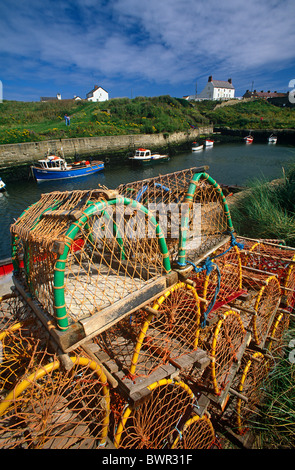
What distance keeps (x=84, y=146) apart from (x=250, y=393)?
26.2 metres

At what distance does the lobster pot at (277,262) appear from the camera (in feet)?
11.1

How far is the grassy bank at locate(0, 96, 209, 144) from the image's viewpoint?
25.3 m

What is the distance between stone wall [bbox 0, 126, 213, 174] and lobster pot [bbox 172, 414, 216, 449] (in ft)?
74.3

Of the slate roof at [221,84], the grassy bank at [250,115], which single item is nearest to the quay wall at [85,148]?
the grassy bank at [250,115]

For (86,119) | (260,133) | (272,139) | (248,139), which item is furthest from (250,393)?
(260,133)

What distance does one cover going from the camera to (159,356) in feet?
7.19

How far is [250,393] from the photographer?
2975mm

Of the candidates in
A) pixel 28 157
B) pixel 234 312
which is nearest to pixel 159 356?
pixel 234 312

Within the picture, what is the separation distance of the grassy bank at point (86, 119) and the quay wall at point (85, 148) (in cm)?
162

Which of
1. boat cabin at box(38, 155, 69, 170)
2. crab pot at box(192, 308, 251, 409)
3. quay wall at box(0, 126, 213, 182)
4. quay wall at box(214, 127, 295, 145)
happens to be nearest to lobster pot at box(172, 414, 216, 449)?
crab pot at box(192, 308, 251, 409)

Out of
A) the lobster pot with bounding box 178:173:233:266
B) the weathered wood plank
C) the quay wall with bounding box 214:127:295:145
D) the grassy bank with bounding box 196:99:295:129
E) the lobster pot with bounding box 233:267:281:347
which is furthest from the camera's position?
the grassy bank with bounding box 196:99:295:129

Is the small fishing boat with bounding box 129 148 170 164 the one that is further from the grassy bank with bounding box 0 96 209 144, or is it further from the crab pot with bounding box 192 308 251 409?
the crab pot with bounding box 192 308 251 409
